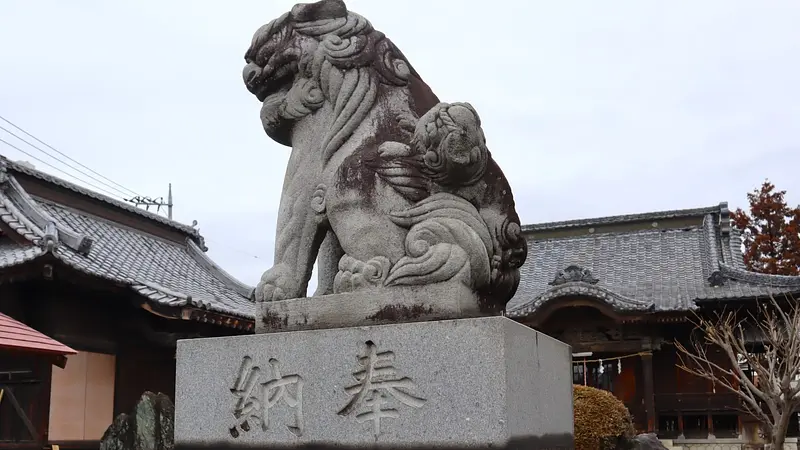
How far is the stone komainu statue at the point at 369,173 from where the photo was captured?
3197 millimetres

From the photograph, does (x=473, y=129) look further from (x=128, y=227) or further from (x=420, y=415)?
(x=128, y=227)

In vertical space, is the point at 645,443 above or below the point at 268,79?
below

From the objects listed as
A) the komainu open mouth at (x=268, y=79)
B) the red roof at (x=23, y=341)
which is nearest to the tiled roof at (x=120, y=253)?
the red roof at (x=23, y=341)

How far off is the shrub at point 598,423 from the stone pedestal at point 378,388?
234 inches

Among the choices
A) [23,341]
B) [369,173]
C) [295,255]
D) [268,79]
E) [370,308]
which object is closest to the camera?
[370,308]

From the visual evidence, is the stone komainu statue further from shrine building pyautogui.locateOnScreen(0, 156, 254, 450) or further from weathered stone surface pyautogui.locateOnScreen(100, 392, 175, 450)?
shrine building pyautogui.locateOnScreen(0, 156, 254, 450)

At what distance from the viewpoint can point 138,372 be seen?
11.9 metres

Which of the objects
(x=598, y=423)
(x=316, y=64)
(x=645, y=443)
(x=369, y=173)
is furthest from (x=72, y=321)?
(x=369, y=173)

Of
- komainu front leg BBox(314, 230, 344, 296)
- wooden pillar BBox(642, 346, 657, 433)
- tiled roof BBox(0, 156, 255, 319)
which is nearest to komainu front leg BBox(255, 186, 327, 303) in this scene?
komainu front leg BBox(314, 230, 344, 296)

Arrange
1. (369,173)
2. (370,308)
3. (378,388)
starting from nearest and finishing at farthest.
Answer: (378,388)
(370,308)
(369,173)

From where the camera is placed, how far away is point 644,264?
18.9 metres

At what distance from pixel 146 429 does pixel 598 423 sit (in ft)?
17.4

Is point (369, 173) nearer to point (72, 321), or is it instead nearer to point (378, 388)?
point (378, 388)

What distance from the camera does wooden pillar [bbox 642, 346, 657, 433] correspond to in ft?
50.5
